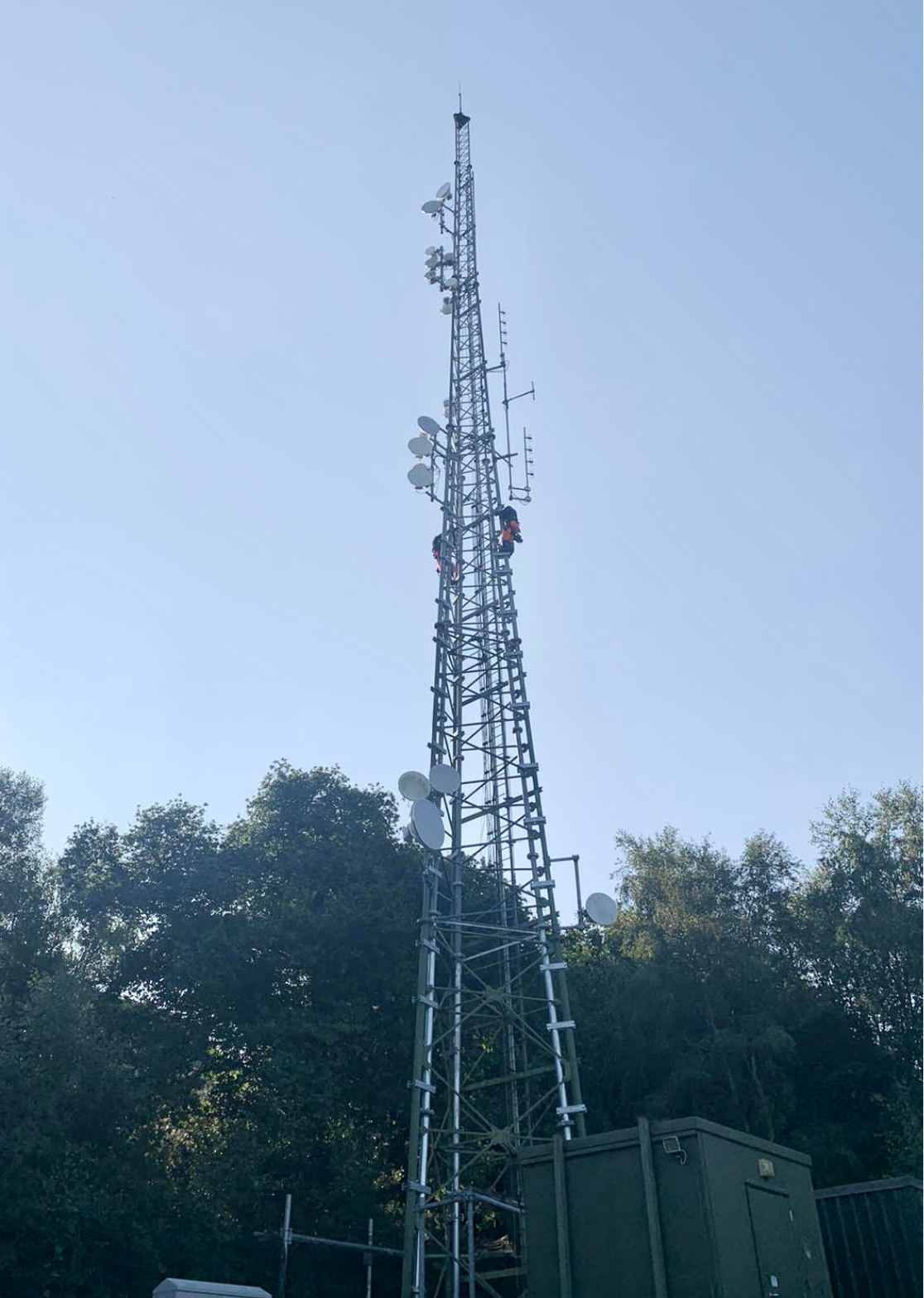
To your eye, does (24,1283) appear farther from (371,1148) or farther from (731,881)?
(731,881)

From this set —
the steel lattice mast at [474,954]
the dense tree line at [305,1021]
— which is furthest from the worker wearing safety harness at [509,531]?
the dense tree line at [305,1021]

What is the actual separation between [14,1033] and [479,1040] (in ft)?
31.4

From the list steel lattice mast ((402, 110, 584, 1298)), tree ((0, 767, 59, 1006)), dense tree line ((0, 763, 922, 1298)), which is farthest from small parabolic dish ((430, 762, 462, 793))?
tree ((0, 767, 59, 1006))

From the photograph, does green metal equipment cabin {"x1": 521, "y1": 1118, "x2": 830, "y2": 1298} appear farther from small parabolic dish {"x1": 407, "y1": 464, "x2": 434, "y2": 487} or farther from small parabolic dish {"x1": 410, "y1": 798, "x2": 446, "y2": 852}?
small parabolic dish {"x1": 407, "y1": 464, "x2": 434, "y2": 487}

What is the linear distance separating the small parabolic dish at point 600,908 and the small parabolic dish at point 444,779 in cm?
292

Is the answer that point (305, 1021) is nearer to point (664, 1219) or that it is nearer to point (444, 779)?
point (444, 779)

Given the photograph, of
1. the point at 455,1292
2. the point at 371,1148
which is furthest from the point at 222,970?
the point at 455,1292

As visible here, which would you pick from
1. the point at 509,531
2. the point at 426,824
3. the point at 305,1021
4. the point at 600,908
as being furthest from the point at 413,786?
the point at 305,1021

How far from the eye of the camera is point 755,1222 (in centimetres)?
1222

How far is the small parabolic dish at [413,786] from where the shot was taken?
18.3 m

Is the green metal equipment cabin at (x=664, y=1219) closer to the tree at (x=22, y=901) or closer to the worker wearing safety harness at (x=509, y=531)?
the worker wearing safety harness at (x=509, y=531)

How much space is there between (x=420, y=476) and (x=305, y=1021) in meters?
12.7

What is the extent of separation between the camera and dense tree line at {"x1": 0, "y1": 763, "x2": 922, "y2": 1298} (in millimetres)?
22312

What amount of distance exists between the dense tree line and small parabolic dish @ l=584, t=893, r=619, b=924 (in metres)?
9.61
